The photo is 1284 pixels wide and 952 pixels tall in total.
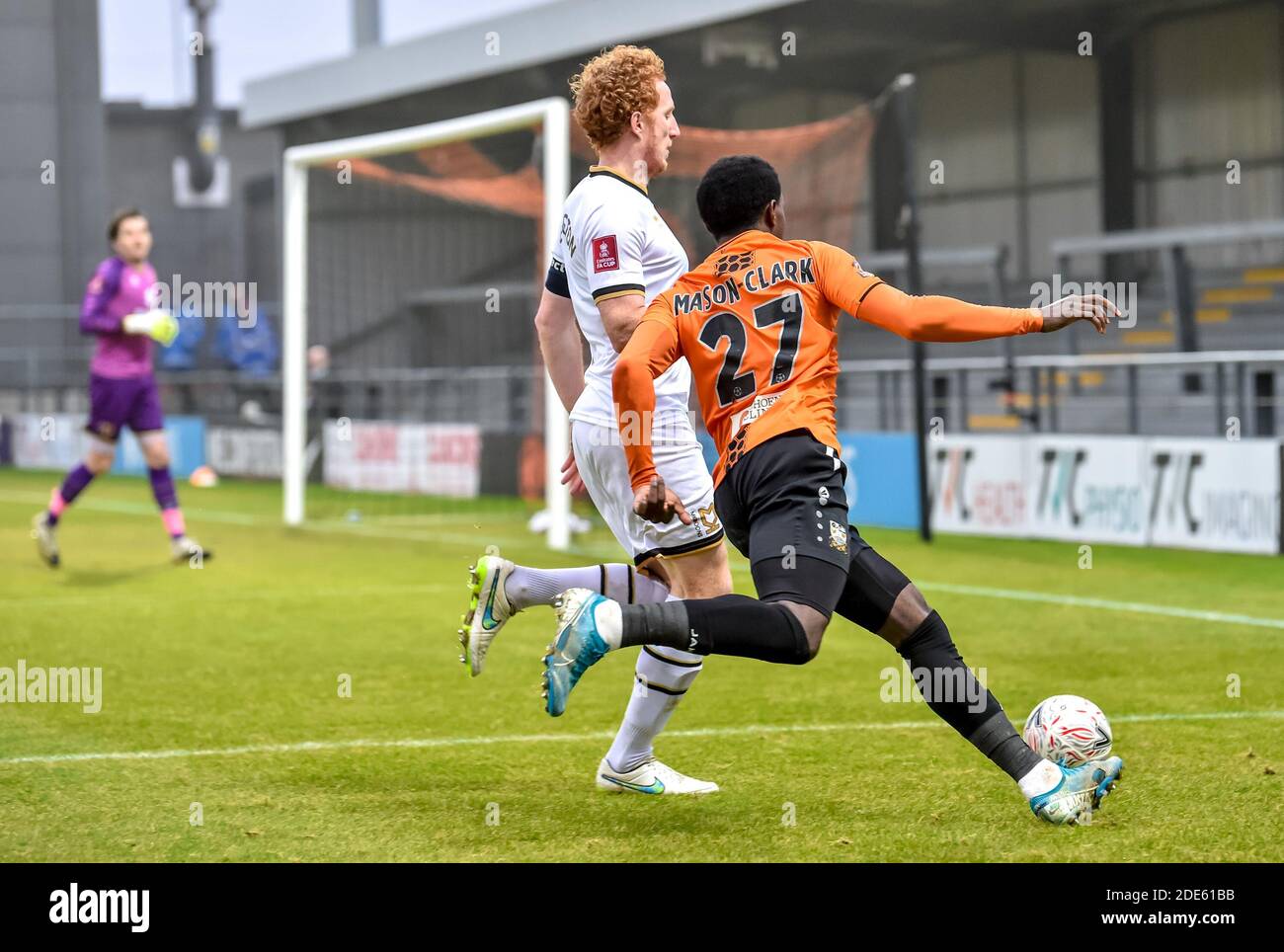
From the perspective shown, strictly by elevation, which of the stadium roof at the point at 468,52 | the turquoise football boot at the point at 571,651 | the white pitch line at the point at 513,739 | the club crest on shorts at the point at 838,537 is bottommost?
the white pitch line at the point at 513,739

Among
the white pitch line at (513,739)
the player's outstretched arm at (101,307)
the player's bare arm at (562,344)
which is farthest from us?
the player's outstretched arm at (101,307)

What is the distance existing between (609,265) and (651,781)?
1599 mm

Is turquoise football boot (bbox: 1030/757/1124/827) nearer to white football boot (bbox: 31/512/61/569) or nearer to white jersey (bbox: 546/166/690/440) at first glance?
white jersey (bbox: 546/166/690/440)

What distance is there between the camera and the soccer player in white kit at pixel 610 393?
4.94 meters

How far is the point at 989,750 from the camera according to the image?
4.80 meters

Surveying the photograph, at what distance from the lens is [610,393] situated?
5109 mm

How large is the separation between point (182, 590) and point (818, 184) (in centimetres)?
639

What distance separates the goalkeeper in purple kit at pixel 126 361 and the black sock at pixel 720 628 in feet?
26.3

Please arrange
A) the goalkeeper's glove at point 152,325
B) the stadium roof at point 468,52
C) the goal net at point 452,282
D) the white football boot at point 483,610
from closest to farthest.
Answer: the white football boot at point 483,610 < the goalkeeper's glove at point 152,325 < the goal net at point 452,282 < the stadium roof at point 468,52

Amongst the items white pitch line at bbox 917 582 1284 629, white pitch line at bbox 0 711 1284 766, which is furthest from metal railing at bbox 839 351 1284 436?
white pitch line at bbox 0 711 1284 766

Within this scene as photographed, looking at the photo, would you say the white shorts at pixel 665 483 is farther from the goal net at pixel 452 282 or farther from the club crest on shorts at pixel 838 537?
the goal net at pixel 452 282

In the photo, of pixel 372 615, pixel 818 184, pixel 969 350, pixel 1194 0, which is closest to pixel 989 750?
pixel 372 615

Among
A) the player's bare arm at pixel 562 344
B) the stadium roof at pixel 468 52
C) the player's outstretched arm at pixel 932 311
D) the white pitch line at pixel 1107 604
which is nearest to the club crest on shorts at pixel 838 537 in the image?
the player's outstretched arm at pixel 932 311

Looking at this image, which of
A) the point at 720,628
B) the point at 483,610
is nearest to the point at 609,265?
the point at 483,610
